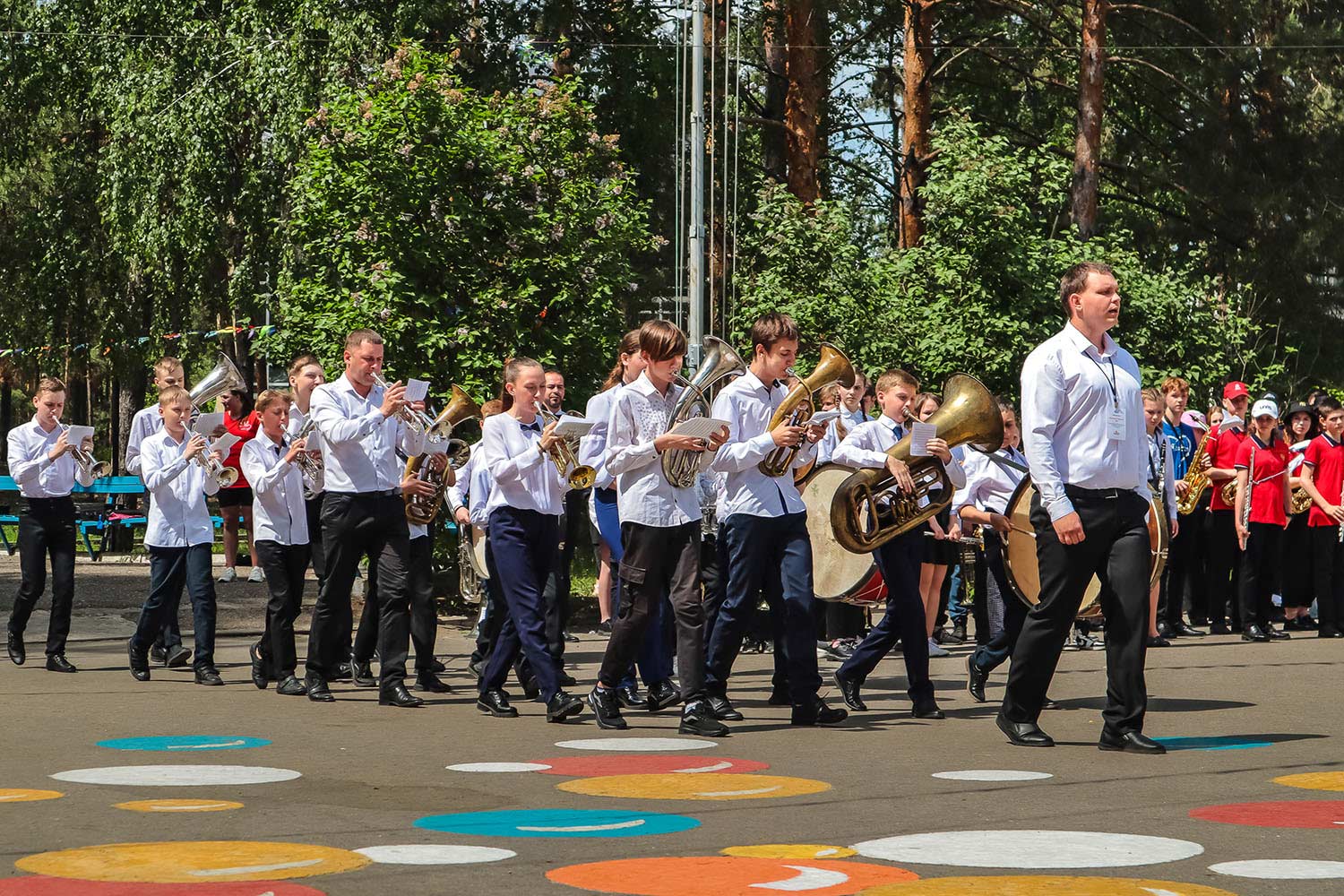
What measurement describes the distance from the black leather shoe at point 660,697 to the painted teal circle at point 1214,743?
2.77 meters

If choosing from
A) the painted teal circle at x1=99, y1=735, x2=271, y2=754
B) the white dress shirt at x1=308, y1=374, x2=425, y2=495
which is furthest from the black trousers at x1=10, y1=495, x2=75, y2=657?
the painted teal circle at x1=99, y1=735, x2=271, y2=754

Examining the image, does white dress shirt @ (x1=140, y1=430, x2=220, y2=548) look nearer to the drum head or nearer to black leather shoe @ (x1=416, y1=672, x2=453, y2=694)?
black leather shoe @ (x1=416, y1=672, x2=453, y2=694)

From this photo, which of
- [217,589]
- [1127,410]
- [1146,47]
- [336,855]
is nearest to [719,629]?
[1127,410]

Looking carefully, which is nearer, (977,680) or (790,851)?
(790,851)

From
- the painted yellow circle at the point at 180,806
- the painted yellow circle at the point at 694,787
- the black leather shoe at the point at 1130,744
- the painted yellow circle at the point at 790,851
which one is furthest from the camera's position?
the black leather shoe at the point at 1130,744

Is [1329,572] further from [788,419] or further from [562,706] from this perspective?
[562,706]

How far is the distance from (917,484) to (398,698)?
122 inches

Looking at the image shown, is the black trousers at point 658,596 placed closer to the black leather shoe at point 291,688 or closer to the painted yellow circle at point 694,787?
the painted yellow circle at point 694,787

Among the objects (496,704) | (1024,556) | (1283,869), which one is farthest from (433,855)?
(1024,556)

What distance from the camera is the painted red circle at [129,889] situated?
201 inches

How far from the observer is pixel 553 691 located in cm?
938

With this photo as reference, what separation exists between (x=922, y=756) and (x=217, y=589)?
11.1m

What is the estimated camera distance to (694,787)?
7.27 meters

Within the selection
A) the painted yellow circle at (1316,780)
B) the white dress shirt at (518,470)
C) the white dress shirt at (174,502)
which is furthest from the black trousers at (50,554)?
the painted yellow circle at (1316,780)
